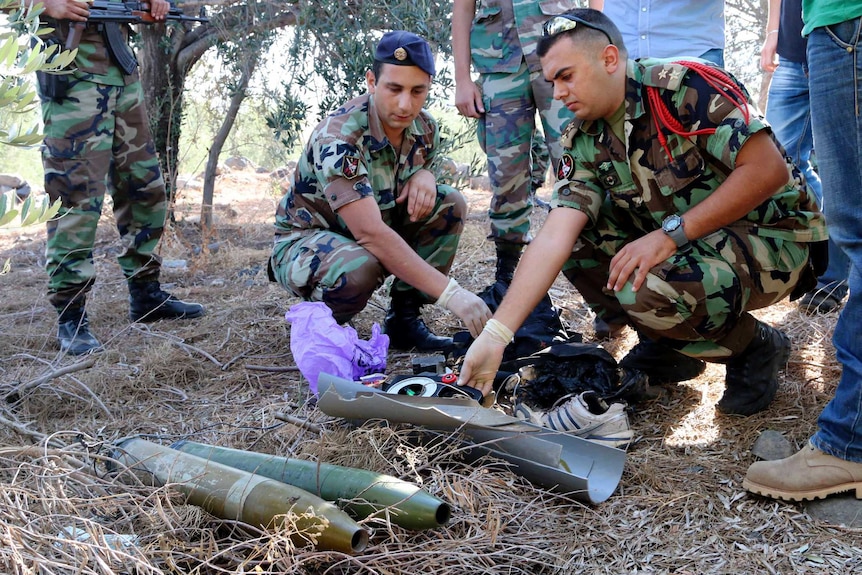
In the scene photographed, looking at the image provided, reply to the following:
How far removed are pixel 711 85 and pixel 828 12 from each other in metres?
0.51

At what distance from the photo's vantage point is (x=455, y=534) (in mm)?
1934

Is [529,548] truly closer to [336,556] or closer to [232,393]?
[336,556]

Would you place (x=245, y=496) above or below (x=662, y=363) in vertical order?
above

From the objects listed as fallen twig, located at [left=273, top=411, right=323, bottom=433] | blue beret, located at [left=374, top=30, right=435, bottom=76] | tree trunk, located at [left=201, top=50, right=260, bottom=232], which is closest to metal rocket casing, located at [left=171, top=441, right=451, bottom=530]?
fallen twig, located at [left=273, top=411, right=323, bottom=433]

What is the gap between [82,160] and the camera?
3777 mm

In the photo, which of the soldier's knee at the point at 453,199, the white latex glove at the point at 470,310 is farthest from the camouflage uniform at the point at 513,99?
the white latex glove at the point at 470,310

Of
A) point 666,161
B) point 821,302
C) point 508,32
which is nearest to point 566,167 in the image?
point 666,161

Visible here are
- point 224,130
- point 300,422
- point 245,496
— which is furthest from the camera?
point 224,130

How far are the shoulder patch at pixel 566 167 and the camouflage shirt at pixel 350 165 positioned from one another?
809 millimetres

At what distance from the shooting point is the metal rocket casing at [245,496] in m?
1.73

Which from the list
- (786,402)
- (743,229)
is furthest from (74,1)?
(786,402)

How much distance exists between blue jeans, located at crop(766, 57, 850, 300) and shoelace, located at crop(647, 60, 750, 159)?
1.26 metres

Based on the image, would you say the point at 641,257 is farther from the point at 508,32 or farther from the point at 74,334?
the point at 74,334

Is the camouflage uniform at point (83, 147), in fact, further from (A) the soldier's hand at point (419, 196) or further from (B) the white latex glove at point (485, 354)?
(B) the white latex glove at point (485, 354)
